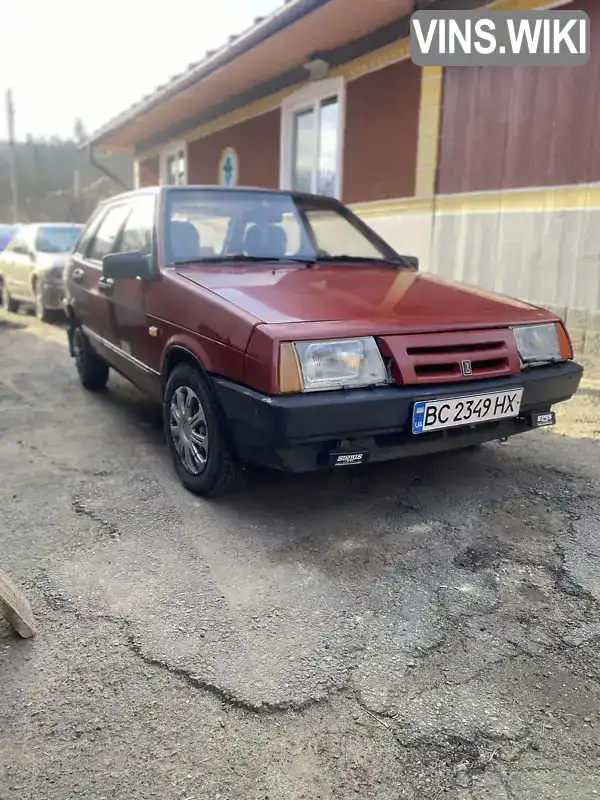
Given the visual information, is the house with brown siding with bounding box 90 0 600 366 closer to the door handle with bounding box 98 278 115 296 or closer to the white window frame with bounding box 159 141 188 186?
the white window frame with bounding box 159 141 188 186

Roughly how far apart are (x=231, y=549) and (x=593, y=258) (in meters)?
4.28

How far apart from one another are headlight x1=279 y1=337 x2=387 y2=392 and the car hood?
0.38 ft

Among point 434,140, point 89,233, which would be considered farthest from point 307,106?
point 89,233

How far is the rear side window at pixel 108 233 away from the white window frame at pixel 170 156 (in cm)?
829

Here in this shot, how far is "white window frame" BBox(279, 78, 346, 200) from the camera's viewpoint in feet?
27.4

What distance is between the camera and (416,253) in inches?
291

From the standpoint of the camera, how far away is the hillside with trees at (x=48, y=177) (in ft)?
104

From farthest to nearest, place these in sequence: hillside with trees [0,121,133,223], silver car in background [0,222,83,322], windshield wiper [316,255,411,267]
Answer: hillside with trees [0,121,133,223]
silver car in background [0,222,83,322]
windshield wiper [316,255,411,267]

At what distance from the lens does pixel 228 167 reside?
11555 millimetres

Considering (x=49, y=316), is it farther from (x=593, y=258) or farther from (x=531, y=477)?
(x=531, y=477)

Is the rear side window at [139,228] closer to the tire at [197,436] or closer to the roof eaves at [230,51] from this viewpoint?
the tire at [197,436]

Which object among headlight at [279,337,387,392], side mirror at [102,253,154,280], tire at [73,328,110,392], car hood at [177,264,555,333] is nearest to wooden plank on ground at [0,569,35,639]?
headlight at [279,337,387,392]

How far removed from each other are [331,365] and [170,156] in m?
12.9

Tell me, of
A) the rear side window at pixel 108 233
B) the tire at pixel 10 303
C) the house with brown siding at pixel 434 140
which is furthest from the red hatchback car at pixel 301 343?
the tire at pixel 10 303
